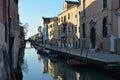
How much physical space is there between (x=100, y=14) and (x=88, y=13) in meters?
7.45

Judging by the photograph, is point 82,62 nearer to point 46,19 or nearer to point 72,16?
point 72,16

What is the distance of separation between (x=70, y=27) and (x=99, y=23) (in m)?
23.9

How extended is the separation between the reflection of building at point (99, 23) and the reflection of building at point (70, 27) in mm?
5556

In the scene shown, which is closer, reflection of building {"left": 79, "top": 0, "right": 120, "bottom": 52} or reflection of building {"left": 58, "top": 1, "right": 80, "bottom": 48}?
reflection of building {"left": 79, "top": 0, "right": 120, "bottom": 52}

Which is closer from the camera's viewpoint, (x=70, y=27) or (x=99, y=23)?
(x=99, y=23)

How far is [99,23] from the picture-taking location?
44.4m

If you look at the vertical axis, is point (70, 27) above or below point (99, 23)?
above

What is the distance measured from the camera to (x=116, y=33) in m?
37.0

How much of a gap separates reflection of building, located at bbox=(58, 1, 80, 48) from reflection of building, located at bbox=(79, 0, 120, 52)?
556cm

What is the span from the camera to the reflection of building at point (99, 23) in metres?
38.4

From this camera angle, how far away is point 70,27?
2682 inches

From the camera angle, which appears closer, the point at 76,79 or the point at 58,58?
the point at 76,79

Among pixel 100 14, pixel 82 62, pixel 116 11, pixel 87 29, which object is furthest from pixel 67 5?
pixel 82 62

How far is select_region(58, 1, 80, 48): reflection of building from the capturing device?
62094 mm
